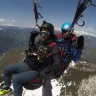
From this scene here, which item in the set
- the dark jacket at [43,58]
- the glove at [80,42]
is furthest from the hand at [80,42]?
the dark jacket at [43,58]

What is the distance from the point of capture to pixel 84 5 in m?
7.30

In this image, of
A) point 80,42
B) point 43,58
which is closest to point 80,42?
point 80,42

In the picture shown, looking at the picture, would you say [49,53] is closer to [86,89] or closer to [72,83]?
[86,89]

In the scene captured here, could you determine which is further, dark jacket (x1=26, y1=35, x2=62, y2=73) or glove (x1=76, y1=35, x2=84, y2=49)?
glove (x1=76, y1=35, x2=84, y2=49)

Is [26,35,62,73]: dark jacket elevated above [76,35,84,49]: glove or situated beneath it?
situated beneath

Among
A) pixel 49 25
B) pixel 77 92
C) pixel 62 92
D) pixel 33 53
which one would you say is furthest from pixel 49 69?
pixel 77 92

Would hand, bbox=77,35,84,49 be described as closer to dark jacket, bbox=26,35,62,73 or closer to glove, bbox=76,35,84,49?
glove, bbox=76,35,84,49

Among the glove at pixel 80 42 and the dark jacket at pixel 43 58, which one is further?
the glove at pixel 80 42

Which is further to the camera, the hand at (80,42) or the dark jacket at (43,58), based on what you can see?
the hand at (80,42)

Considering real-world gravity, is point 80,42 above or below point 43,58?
above

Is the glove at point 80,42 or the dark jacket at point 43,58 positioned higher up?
the glove at point 80,42

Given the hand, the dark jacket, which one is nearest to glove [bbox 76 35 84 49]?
the hand

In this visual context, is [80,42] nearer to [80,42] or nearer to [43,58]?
[80,42]

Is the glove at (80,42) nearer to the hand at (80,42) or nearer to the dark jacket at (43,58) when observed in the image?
the hand at (80,42)
